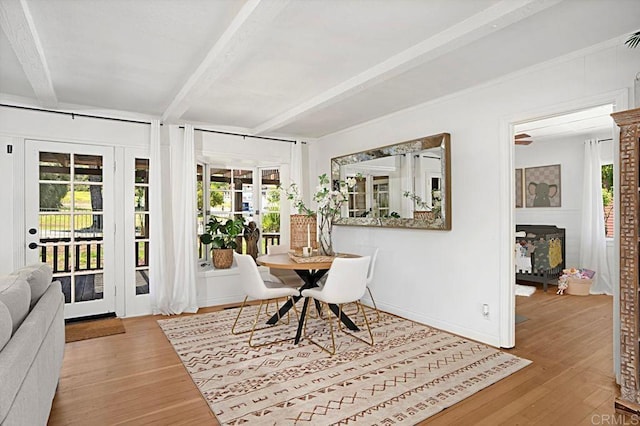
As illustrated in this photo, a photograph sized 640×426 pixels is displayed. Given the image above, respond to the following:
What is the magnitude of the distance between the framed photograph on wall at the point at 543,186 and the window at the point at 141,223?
19.9 feet

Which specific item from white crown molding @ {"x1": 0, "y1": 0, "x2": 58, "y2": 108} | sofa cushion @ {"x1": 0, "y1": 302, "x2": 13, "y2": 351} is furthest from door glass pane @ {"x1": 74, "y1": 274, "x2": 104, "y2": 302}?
sofa cushion @ {"x1": 0, "y1": 302, "x2": 13, "y2": 351}

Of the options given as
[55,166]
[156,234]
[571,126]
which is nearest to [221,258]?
[156,234]

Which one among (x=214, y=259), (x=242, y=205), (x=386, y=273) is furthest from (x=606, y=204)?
(x=214, y=259)

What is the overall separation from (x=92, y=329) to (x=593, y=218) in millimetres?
6807

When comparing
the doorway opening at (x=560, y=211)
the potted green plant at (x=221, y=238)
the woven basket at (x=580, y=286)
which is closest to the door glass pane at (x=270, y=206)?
the potted green plant at (x=221, y=238)

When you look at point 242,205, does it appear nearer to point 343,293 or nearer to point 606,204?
point 343,293

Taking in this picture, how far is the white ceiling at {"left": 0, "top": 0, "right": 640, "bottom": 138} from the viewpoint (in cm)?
218

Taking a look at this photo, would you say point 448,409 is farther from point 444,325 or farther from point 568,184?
point 568,184

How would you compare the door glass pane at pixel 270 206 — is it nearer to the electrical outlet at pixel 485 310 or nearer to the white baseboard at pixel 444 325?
the white baseboard at pixel 444 325

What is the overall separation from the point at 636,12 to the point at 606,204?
4447mm

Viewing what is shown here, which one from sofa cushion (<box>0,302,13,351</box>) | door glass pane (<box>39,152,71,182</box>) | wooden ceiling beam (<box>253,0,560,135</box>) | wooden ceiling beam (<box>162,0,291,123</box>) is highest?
wooden ceiling beam (<box>253,0,560,135</box>)

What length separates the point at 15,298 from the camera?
5.98 feet

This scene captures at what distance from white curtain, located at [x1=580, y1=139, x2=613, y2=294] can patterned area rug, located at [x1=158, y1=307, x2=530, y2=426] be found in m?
3.48

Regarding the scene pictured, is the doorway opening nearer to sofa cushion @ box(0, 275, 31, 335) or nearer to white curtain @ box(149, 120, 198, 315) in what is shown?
white curtain @ box(149, 120, 198, 315)
